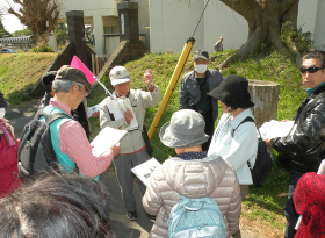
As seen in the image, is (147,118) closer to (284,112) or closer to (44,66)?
(284,112)

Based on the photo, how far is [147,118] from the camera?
7.07 metres

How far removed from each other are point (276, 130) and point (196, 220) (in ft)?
5.59

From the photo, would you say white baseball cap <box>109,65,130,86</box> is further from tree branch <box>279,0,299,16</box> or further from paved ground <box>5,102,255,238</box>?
tree branch <box>279,0,299,16</box>

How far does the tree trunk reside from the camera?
336 inches

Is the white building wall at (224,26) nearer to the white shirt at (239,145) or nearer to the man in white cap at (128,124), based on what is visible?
the man in white cap at (128,124)

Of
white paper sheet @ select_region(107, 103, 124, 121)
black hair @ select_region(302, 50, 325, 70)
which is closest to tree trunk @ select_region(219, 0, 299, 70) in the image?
white paper sheet @ select_region(107, 103, 124, 121)

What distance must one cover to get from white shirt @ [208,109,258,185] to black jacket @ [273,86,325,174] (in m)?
0.35

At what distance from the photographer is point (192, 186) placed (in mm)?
1652

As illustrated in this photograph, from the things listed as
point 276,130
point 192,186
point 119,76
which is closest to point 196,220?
point 192,186

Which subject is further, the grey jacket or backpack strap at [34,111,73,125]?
the grey jacket

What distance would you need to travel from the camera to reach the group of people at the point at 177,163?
0.90m

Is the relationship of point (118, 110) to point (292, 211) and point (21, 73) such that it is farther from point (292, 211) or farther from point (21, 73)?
point (21, 73)

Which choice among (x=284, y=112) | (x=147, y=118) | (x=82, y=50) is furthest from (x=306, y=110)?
(x=82, y=50)

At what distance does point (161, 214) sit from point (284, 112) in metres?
5.38
